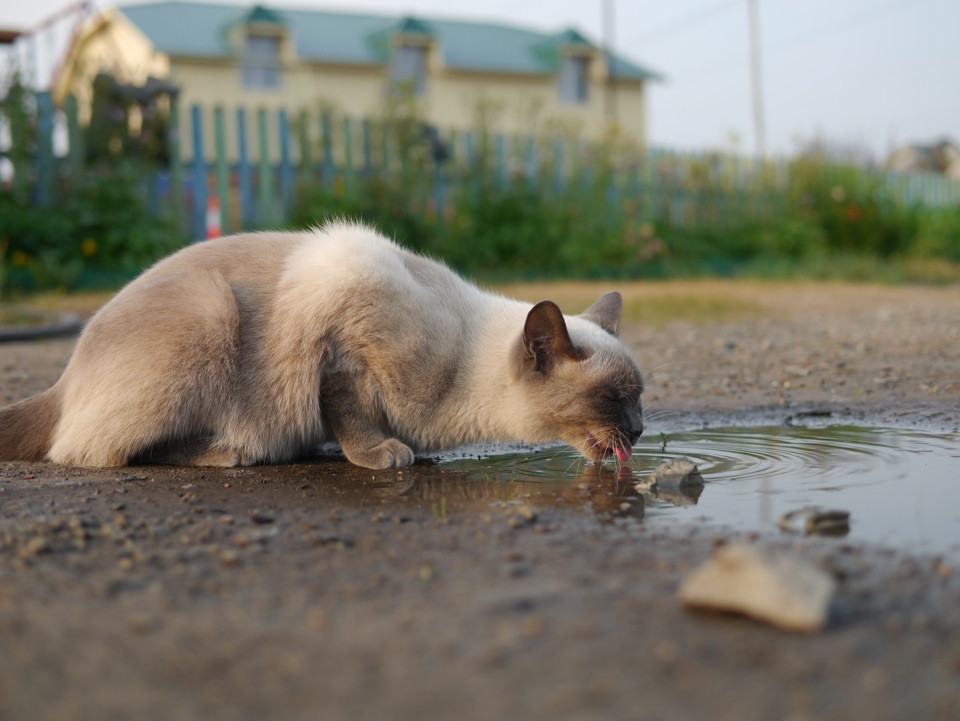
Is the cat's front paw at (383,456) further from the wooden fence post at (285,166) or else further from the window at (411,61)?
the window at (411,61)

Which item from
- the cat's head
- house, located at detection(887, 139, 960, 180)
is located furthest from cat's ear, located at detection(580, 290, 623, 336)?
house, located at detection(887, 139, 960, 180)

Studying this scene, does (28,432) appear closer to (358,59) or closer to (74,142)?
(74,142)

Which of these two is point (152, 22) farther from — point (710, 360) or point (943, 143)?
point (943, 143)

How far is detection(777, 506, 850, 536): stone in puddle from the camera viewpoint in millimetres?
2459

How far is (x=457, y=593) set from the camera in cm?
206

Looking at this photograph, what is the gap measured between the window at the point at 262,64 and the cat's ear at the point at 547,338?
2680cm

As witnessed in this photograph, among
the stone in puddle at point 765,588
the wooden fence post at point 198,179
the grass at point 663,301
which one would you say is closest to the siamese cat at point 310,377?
the stone in puddle at point 765,588

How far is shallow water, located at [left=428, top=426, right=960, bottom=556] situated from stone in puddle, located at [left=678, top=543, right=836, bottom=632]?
0.59m

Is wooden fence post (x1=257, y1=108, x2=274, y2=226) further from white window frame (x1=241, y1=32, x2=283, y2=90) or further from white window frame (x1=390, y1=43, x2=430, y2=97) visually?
white window frame (x1=390, y1=43, x2=430, y2=97)

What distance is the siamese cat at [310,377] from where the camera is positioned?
339 centimetres

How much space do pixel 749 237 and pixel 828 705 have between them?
13397mm

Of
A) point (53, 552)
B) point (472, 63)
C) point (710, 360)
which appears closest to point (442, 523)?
point (53, 552)

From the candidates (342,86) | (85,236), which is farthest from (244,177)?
(342,86)

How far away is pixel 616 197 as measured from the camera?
13.7 metres
